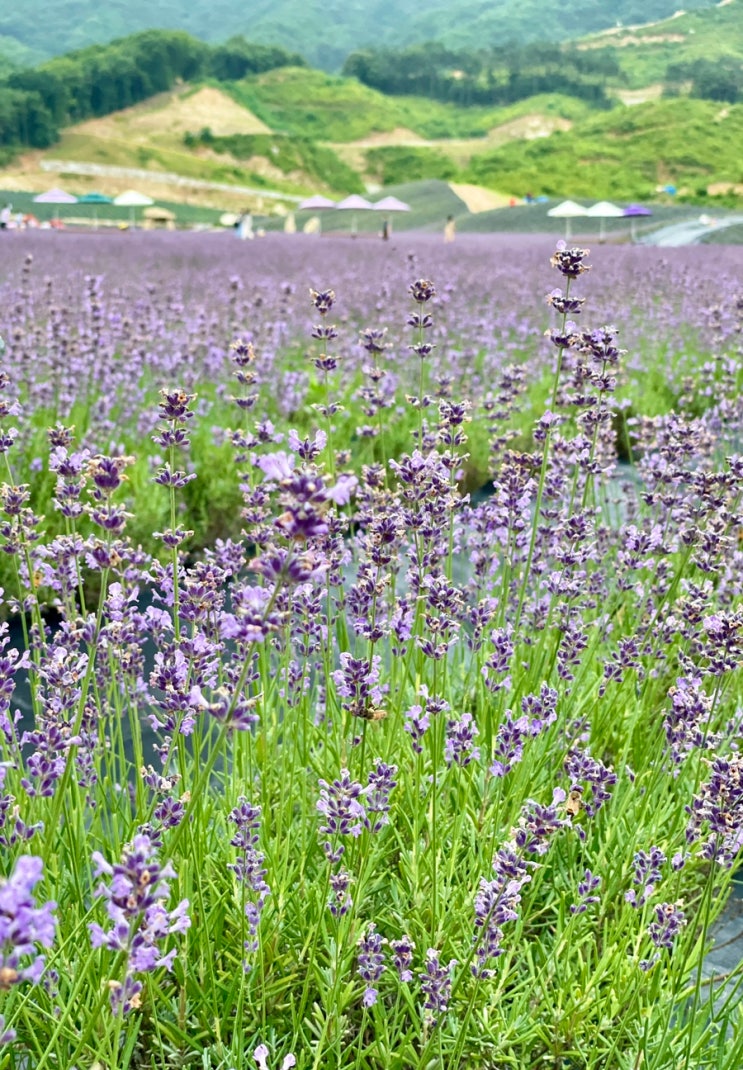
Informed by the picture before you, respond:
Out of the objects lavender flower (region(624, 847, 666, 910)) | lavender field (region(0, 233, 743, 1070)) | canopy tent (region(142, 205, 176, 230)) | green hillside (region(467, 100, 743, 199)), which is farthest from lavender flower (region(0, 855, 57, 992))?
green hillside (region(467, 100, 743, 199))

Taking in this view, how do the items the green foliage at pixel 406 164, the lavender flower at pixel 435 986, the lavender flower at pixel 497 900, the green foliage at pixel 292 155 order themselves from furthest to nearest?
the green foliage at pixel 406 164 → the green foliage at pixel 292 155 → the lavender flower at pixel 435 986 → the lavender flower at pixel 497 900

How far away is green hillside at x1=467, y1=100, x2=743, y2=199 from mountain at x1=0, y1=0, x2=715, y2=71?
94300 millimetres

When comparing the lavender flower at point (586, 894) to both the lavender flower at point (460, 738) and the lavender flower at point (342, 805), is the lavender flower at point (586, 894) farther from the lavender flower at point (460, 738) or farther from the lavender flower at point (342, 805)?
the lavender flower at point (342, 805)

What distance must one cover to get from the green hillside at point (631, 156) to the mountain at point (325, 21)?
94.3 meters

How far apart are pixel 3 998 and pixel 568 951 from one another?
3.60 feet

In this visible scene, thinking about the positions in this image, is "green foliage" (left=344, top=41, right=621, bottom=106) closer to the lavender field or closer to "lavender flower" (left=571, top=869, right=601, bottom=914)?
the lavender field

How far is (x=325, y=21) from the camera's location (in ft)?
550

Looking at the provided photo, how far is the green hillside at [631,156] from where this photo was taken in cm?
4838

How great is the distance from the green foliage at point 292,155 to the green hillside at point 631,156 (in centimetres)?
801

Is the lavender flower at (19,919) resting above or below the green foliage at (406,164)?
below

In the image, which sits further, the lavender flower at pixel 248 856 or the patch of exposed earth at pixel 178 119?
the patch of exposed earth at pixel 178 119

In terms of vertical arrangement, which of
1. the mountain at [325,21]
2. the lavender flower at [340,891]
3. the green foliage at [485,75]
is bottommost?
the lavender flower at [340,891]

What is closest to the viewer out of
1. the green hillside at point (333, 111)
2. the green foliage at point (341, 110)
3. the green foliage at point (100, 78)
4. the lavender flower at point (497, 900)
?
the lavender flower at point (497, 900)

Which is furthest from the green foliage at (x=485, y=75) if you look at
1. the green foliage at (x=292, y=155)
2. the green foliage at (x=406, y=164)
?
the green foliage at (x=292, y=155)
